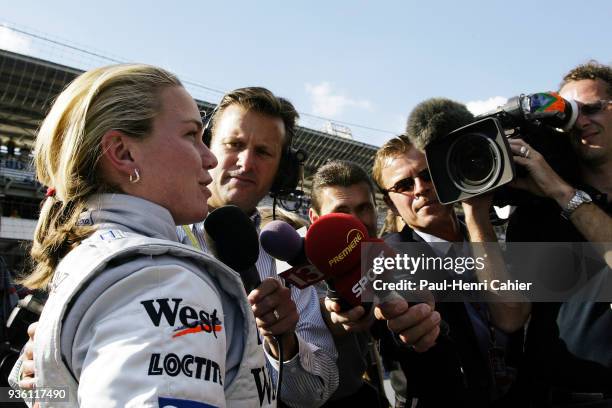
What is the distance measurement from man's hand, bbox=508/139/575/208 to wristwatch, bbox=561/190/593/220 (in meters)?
0.01

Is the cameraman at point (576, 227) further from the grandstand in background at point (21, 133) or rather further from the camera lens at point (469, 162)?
the grandstand in background at point (21, 133)

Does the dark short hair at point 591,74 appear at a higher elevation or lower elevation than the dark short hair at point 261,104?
higher

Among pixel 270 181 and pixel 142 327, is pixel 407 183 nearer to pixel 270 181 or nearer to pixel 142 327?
pixel 270 181

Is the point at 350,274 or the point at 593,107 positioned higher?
the point at 593,107

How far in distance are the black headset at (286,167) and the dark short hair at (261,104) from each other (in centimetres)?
1

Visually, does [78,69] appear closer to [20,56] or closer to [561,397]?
[20,56]

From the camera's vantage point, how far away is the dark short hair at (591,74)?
1688 millimetres

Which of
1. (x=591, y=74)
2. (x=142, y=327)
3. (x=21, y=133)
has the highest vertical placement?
(x=21, y=133)

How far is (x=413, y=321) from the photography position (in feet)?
3.66

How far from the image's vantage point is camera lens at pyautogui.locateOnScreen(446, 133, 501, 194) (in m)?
1.48

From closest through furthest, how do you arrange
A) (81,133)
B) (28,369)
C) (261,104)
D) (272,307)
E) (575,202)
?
(81,133)
(28,369)
(272,307)
(575,202)
(261,104)

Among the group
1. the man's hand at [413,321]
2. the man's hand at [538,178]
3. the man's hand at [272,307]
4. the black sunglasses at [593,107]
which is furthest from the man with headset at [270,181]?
the black sunglasses at [593,107]

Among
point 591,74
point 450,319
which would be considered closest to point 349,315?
point 450,319

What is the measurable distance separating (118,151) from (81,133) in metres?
0.06
